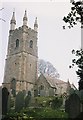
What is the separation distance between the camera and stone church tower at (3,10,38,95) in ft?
184

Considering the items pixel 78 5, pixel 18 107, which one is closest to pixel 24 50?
pixel 18 107

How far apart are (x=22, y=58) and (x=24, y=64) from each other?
126 cm

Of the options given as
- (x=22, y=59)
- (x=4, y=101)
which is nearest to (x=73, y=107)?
(x=4, y=101)

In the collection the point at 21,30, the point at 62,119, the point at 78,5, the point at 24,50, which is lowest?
→ the point at 62,119

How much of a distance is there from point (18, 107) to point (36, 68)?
38.3m

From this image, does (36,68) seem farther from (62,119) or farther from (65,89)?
(62,119)

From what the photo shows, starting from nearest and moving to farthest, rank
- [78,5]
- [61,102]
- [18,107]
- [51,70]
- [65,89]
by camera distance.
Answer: [78,5], [18,107], [61,102], [65,89], [51,70]

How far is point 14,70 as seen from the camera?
190 ft

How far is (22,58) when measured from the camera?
57.8 metres

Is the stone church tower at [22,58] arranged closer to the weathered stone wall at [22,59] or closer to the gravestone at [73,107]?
the weathered stone wall at [22,59]

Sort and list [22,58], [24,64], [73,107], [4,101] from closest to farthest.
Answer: [73,107] < [4,101] < [24,64] < [22,58]

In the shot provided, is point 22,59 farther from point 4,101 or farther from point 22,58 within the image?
point 4,101

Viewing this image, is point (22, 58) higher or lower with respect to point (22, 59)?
higher

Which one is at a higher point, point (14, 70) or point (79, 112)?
point (14, 70)
